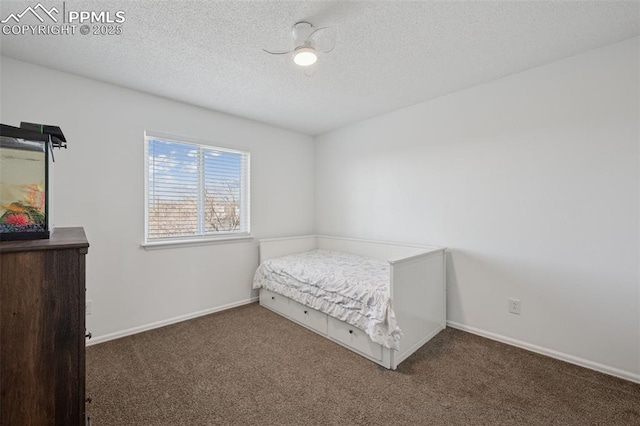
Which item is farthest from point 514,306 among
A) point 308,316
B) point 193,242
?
point 193,242

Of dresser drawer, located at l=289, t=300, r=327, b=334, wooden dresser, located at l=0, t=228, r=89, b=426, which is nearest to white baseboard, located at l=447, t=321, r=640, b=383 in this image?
dresser drawer, located at l=289, t=300, r=327, b=334

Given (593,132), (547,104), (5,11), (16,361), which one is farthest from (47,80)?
(593,132)

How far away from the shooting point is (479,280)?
266 centimetres

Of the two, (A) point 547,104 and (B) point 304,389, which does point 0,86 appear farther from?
(A) point 547,104

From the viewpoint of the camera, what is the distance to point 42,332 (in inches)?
36.3

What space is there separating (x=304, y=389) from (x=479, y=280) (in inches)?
74.5

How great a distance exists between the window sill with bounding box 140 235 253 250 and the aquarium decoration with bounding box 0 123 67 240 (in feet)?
6.10

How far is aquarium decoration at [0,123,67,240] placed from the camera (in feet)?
3.23

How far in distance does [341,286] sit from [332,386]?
78cm

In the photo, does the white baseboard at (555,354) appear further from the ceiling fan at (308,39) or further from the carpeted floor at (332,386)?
the ceiling fan at (308,39)

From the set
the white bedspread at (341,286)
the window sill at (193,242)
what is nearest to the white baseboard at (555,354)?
the white bedspread at (341,286)

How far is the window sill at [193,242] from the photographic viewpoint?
284 cm

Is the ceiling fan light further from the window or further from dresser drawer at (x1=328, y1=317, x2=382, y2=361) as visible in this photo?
dresser drawer at (x1=328, y1=317, x2=382, y2=361)

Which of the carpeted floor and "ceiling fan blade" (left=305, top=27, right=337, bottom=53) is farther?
"ceiling fan blade" (left=305, top=27, right=337, bottom=53)
